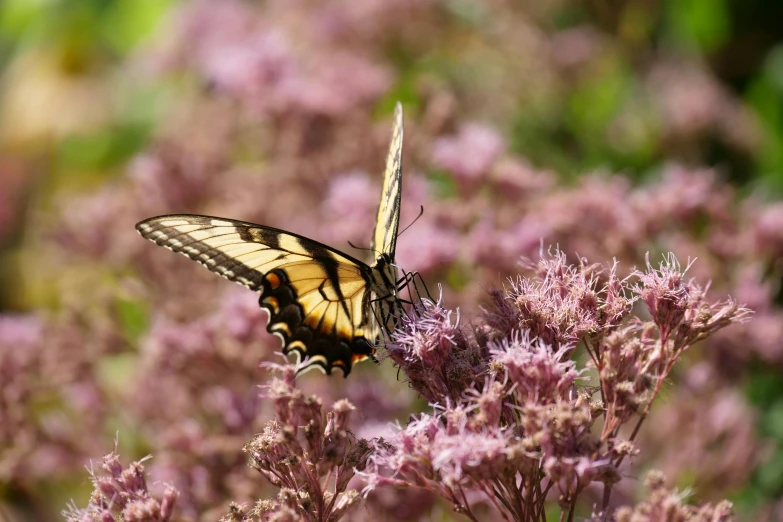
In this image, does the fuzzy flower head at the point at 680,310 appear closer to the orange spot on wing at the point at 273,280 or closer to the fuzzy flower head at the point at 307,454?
the fuzzy flower head at the point at 307,454

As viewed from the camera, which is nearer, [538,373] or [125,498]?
[538,373]

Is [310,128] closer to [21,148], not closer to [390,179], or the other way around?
[390,179]

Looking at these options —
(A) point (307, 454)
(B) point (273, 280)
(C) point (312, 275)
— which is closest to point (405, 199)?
(C) point (312, 275)

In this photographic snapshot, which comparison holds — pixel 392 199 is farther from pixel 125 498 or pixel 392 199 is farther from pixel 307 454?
pixel 125 498

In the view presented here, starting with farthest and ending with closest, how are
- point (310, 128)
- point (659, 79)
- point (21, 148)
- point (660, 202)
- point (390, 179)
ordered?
point (21, 148) < point (659, 79) < point (310, 128) < point (660, 202) < point (390, 179)

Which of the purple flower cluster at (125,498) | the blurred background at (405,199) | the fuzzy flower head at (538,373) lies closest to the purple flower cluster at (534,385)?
the fuzzy flower head at (538,373)

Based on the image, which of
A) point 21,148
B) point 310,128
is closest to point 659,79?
point 310,128

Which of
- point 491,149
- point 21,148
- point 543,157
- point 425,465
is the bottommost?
point 425,465
